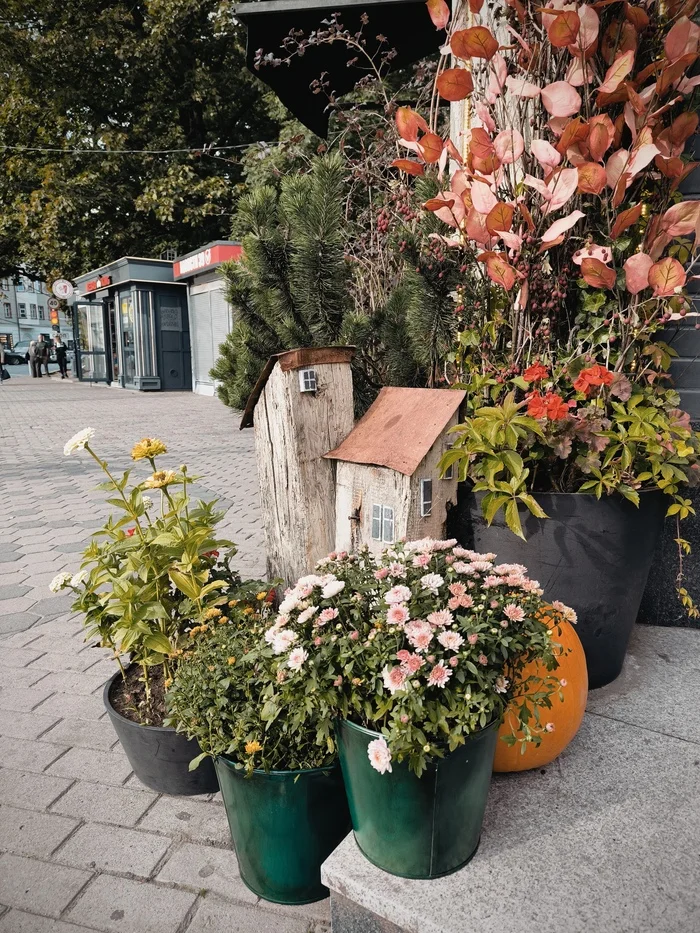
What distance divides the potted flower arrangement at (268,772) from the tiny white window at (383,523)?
1.95ft

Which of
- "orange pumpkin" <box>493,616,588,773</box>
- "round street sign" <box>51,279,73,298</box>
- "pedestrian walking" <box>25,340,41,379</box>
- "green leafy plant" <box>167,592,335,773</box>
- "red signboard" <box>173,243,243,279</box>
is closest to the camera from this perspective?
"green leafy plant" <box>167,592,335,773</box>

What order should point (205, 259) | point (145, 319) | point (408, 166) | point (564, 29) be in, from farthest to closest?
point (145, 319) → point (205, 259) → point (408, 166) → point (564, 29)

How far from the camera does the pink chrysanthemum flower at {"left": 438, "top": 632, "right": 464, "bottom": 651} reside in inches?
57.1

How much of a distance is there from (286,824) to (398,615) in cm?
71

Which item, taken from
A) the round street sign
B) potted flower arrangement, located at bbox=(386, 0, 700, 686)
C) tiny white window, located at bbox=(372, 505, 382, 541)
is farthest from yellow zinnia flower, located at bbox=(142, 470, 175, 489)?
the round street sign

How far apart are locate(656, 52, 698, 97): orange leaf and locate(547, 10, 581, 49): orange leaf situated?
322 millimetres

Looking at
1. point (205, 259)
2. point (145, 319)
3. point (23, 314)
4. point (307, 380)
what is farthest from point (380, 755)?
point (23, 314)

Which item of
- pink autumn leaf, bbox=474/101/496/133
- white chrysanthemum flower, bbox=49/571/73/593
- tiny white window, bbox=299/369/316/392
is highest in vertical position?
pink autumn leaf, bbox=474/101/496/133

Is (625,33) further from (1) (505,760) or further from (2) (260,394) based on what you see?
(1) (505,760)

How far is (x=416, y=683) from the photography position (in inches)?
56.4

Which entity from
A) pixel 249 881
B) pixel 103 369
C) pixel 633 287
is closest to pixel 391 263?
pixel 633 287

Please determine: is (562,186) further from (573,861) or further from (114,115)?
(114,115)

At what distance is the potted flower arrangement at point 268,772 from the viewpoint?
1.71 m

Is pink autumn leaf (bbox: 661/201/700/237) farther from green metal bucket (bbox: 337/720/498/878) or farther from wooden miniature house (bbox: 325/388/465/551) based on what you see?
green metal bucket (bbox: 337/720/498/878)
